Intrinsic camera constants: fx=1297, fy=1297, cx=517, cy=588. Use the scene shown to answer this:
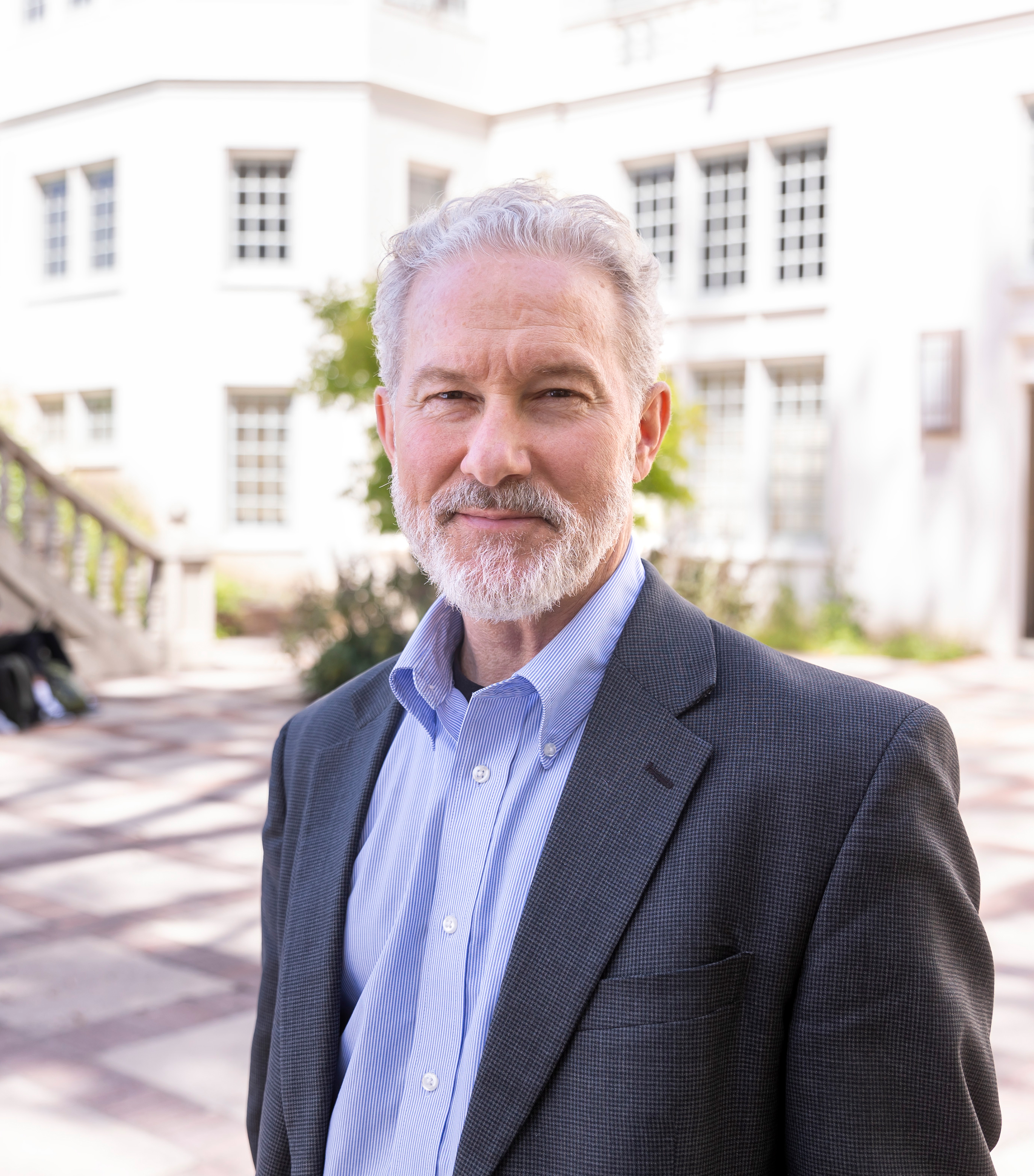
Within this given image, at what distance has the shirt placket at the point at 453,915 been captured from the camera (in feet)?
5.02

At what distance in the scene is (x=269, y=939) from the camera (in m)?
1.99

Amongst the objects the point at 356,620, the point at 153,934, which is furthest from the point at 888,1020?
the point at 356,620

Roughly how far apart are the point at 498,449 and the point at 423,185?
694 inches

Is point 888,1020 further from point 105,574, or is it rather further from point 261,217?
point 261,217

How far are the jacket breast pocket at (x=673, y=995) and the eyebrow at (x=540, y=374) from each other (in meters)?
0.73

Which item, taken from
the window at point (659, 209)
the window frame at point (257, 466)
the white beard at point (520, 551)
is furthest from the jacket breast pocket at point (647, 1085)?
the window frame at point (257, 466)

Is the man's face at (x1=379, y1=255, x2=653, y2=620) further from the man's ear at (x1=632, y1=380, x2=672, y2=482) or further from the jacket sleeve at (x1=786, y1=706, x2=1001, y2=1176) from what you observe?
the jacket sleeve at (x1=786, y1=706, x2=1001, y2=1176)

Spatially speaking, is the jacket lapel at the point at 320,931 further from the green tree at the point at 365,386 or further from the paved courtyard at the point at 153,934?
the green tree at the point at 365,386

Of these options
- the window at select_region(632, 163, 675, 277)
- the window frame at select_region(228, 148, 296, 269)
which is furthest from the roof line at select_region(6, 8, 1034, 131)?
the window at select_region(632, 163, 675, 277)

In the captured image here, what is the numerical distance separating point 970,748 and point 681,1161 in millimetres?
8050

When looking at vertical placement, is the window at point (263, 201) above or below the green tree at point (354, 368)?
above

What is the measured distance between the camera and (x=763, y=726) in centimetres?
152

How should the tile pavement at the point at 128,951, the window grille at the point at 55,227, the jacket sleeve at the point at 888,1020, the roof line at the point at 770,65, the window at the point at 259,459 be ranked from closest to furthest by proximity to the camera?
the jacket sleeve at the point at 888,1020 < the tile pavement at the point at 128,951 < the roof line at the point at 770,65 < the window at the point at 259,459 < the window grille at the point at 55,227

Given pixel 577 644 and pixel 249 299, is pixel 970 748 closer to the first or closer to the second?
pixel 577 644
